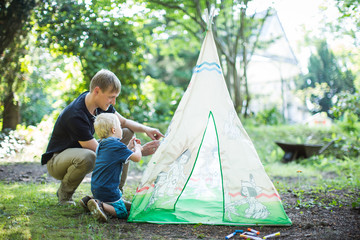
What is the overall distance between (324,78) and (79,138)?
1508cm

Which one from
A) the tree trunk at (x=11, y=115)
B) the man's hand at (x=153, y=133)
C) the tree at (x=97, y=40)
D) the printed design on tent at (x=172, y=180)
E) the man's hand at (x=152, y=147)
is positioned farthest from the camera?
the tree trunk at (x=11, y=115)

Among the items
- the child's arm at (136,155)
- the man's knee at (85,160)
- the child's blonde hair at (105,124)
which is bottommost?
the man's knee at (85,160)

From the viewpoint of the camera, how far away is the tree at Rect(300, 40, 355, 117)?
14562 millimetres

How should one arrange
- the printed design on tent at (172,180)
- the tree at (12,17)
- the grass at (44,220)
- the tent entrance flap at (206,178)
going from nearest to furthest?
the grass at (44,220) < the printed design on tent at (172,180) < the tent entrance flap at (206,178) < the tree at (12,17)

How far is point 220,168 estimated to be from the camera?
273 centimetres

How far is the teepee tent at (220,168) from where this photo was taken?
2619 mm

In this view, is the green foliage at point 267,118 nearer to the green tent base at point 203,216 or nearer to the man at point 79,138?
the green tent base at point 203,216

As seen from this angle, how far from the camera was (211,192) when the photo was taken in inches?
151

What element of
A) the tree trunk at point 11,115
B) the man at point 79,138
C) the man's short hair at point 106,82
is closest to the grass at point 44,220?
the man at point 79,138

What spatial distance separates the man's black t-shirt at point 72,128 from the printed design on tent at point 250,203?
1.37m

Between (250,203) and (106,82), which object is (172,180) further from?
(106,82)

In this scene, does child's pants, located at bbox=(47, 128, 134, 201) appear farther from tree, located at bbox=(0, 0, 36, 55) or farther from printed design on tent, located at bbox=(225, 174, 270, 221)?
tree, located at bbox=(0, 0, 36, 55)

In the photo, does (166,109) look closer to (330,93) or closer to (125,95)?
(125,95)

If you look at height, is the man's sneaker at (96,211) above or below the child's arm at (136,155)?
below
